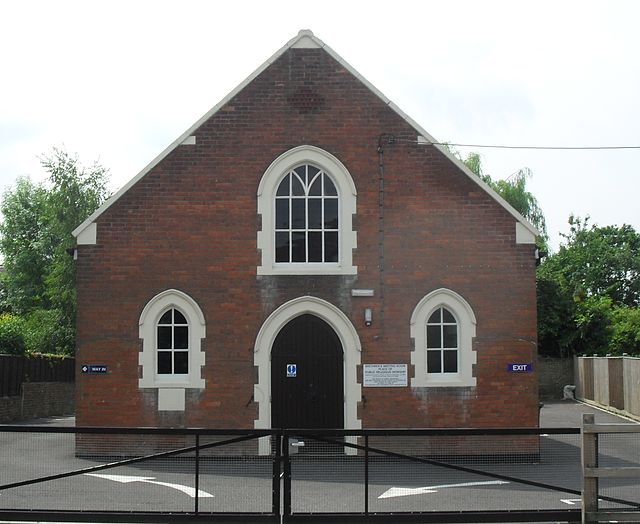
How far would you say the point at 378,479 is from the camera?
11.0m

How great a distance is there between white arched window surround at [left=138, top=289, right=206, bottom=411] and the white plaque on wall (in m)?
3.30

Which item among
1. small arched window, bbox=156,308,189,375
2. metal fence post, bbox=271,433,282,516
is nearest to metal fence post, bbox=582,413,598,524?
metal fence post, bbox=271,433,282,516

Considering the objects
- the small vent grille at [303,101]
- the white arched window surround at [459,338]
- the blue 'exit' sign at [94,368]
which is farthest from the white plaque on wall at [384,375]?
the small vent grille at [303,101]

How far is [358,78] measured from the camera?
64.5 feet

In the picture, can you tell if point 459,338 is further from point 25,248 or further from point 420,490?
point 25,248

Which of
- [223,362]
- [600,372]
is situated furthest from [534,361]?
[600,372]

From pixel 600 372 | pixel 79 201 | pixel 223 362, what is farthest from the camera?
Result: pixel 79 201

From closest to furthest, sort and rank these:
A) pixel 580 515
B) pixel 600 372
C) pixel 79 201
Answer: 1. pixel 580 515
2. pixel 600 372
3. pixel 79 201

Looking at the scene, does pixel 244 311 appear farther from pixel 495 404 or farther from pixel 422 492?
pixel 422 492

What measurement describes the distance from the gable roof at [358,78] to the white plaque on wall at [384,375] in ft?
12.1

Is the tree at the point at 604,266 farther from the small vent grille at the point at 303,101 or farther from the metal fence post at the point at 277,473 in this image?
the metal fence post at the point at 277,473

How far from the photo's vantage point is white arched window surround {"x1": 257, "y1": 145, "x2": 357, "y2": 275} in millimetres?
19359

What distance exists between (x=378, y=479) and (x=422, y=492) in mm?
542

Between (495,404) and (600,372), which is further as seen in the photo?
(600,372)
